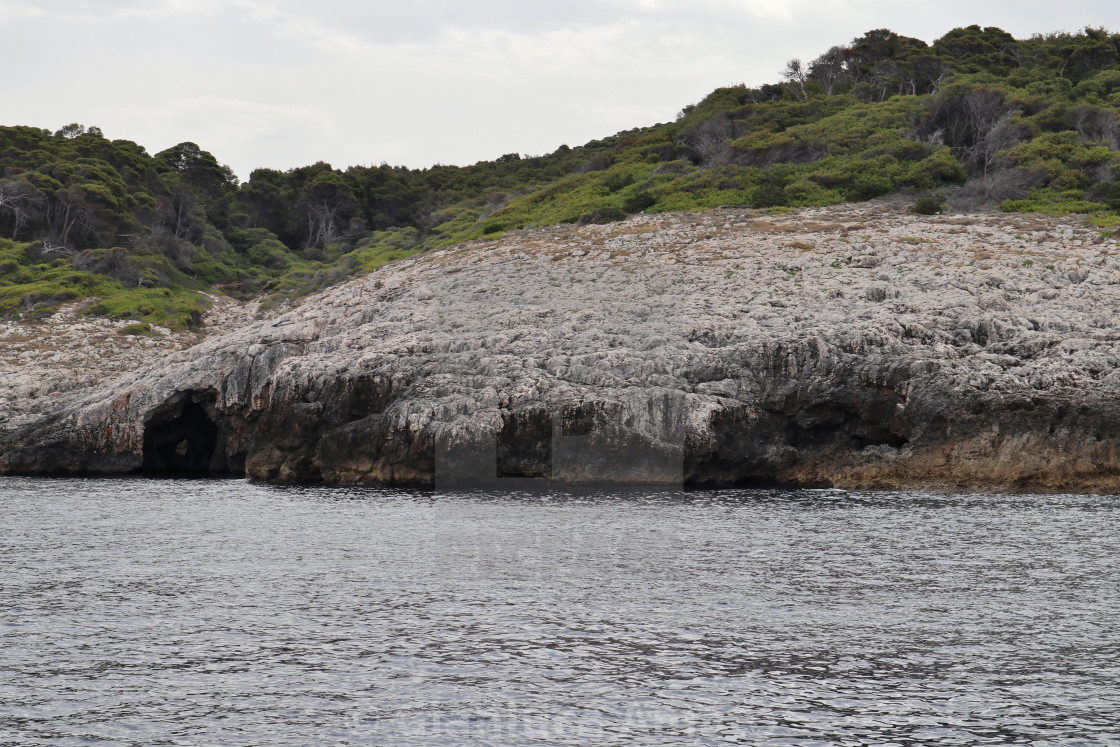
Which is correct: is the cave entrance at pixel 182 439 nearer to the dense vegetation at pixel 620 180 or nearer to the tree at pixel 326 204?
the dense vegetation at pixel 620 180

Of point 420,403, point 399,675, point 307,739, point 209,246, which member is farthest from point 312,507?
point 209,246

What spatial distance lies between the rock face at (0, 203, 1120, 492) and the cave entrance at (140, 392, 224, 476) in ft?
0.53

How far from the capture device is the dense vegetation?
7819 cm

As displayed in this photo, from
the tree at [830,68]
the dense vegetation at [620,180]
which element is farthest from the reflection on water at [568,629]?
the tree at [830,68]

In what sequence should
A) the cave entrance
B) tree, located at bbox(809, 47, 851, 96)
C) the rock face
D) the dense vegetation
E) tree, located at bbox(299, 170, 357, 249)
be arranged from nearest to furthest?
the rock face
the cave entrance
the dense vegetation
tree, located at bbox(809, 47, 851, 96)
tree, located at bbox(299, 170, 357, 249)

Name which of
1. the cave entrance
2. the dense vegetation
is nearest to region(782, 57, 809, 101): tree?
the dense vegetation

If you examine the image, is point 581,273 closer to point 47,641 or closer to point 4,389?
point 4,389

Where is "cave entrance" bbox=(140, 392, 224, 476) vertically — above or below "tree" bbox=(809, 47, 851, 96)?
below

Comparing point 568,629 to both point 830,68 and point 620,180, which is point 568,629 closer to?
point 620,180

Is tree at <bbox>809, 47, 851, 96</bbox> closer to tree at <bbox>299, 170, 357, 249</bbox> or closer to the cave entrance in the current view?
tree at <bbox>299, 170, 357, 249</bbox>

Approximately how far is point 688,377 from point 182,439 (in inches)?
1409

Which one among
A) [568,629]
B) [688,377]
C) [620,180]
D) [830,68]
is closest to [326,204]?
[620,180]

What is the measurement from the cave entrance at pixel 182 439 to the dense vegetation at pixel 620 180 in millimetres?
21858

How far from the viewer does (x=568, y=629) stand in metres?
21.5
